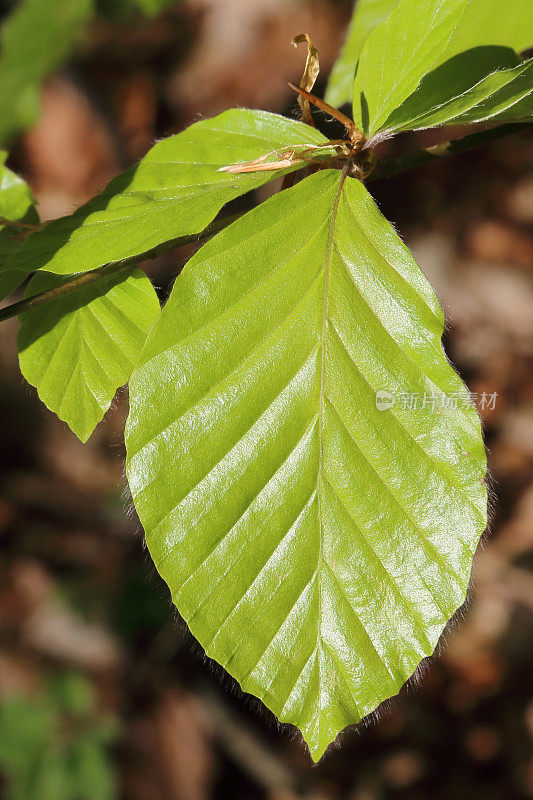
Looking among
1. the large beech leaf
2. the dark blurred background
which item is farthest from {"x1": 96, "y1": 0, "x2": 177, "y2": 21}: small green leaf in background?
the large beech leaf

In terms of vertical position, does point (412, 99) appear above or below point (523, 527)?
above

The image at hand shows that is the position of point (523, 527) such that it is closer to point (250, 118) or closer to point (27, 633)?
point (27, 633)

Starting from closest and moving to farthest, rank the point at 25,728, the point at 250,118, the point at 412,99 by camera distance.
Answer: the point at 412,99 → the point at 250,118 → the point at 25,728

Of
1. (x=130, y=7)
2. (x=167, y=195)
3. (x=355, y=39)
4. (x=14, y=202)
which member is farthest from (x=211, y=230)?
(x=130, y=7)

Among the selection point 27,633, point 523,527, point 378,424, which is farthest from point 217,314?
point 27,633

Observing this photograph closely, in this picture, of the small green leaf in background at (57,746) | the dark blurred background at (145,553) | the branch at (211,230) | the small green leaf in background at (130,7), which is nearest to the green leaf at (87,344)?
the branch at (211,230)

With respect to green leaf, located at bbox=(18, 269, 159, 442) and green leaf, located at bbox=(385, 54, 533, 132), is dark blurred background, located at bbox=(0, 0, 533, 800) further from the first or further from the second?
green leaf, located at bbox=(385, 54, 533, 132)
